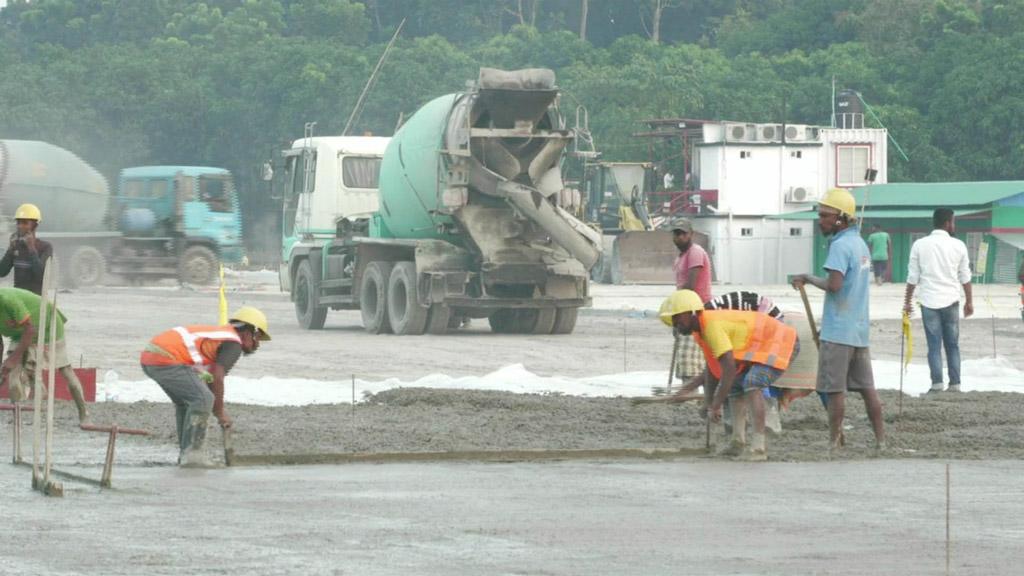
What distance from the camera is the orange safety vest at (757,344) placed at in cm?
1236

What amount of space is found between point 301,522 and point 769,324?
160 inches

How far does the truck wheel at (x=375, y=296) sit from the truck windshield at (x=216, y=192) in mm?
16315

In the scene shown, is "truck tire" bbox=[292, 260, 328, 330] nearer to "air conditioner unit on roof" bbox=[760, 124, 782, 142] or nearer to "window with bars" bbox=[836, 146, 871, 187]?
"air conditioner unit on roof" bbox=[760, 124, 782, 142]

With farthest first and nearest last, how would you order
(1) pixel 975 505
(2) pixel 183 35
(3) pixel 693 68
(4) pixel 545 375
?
(2) pixel 183 35 → (3) pixel 693 68 → (4) pixel 545 375 → (1) pixel 975 505

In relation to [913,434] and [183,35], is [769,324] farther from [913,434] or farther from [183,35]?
[183,35]

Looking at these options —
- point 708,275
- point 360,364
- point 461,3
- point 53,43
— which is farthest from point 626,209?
point 53,43

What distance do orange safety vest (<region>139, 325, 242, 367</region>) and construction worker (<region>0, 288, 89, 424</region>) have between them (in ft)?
5.96

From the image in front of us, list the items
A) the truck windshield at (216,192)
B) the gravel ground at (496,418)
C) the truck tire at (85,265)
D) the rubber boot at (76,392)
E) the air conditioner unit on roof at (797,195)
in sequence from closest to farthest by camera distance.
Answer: the gravel ground at (496,418) < the rubber boot at (76,392) < the truck tire at (85,265) < the truck windshield at (216,192) < the air conditioner unit on roof at (797,195)

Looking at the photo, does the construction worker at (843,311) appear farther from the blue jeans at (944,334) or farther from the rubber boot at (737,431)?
the blue jeans at (944,334)

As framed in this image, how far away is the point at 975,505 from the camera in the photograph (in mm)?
10484

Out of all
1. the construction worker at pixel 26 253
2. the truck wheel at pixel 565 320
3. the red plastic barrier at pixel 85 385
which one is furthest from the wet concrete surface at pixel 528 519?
the truck wheel at pixel 565 320

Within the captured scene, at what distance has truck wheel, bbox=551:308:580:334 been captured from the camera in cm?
2752

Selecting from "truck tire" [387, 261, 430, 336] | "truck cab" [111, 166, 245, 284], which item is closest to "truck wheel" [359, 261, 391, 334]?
"truck tire" [387, 261, 430, 336]

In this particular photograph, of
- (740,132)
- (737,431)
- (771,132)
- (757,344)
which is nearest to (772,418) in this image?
(737,431)
